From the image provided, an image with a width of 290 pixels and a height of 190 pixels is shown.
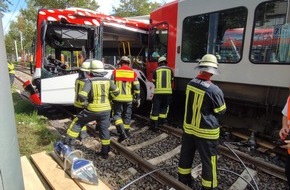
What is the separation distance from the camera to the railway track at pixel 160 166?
3533 millimetres

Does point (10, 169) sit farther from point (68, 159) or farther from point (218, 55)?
point (218, 55)

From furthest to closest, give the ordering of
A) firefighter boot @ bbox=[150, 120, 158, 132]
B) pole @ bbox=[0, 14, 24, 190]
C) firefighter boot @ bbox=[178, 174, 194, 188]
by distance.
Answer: firefighter boot @ bbox=[150, 120, 158, 132], firefighter boot @ bbox=[178, 174, 194, 188], pole @ bbox=[0, 14, 24, 190]

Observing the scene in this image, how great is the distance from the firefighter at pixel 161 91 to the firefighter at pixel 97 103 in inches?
71.6

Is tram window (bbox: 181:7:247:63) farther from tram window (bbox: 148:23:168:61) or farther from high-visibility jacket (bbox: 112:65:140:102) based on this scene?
high-visibility jacket (bbox: 112:65:140:102)

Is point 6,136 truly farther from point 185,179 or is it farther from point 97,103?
point 97,103

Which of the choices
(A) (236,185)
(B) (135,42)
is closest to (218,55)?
(A) (236,185)

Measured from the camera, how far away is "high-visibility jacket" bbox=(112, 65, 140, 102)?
18.3 feet

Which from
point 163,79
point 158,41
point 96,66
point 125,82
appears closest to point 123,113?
point 125,82

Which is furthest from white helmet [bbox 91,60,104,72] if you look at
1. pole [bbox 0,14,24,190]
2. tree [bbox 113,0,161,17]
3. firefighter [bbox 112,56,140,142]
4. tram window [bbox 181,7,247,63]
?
tree [bbox 113,0,161,17]

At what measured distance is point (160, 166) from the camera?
13.3 ft

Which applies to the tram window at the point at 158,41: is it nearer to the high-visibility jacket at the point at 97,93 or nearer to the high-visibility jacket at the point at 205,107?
the high-visibility jacket at the point at 97,93

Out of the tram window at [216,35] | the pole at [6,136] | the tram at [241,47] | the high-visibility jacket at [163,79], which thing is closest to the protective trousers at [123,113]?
the high-visibility jacket at [163,79]

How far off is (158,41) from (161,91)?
6.14 ft

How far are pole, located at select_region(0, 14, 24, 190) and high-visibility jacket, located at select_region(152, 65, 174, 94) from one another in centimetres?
472
